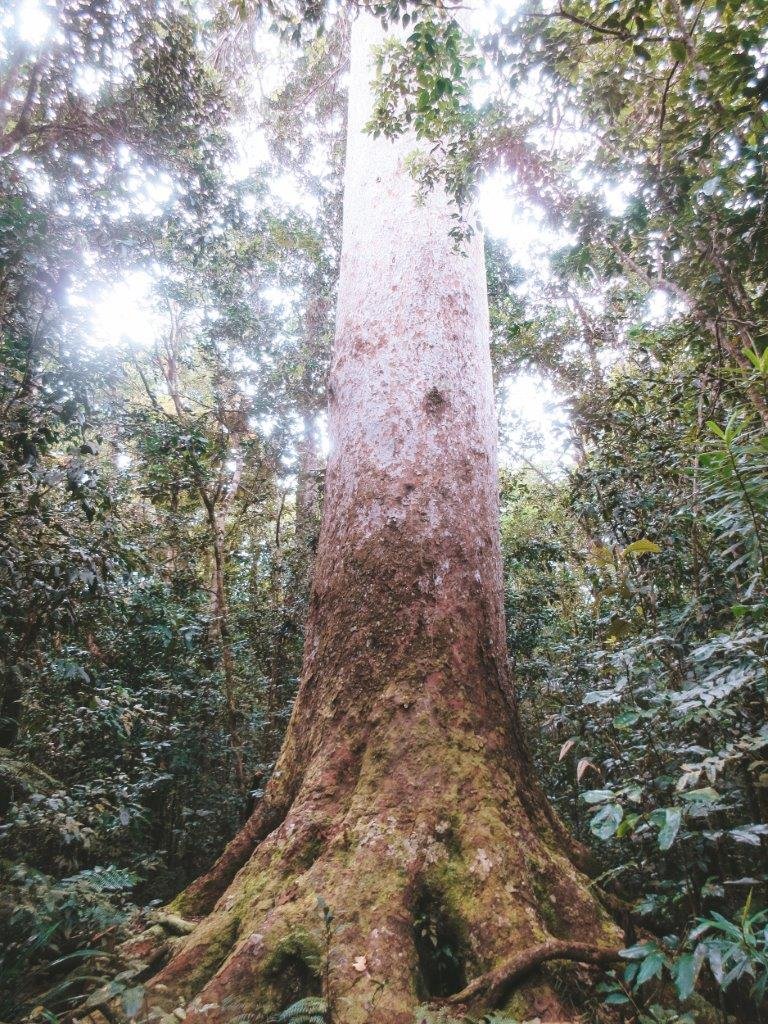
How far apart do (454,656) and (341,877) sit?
2.73 feet

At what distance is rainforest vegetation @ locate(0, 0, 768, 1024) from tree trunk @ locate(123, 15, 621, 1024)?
0.09ft

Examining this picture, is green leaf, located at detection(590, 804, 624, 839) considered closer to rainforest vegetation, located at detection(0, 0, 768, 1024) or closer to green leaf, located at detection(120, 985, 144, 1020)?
rainforest vegetation, located at detection(0, 0, 768, 1024)

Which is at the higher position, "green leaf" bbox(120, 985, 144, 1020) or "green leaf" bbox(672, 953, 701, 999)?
"green leaf" bbox(672, 953, 701, 999)

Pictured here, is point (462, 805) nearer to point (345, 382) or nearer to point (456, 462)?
point (456, 462)

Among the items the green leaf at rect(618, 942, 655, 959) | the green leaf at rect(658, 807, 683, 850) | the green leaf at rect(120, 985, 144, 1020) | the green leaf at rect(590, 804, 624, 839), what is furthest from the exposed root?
the green leaf at rect(120, 985, 144, 1020)

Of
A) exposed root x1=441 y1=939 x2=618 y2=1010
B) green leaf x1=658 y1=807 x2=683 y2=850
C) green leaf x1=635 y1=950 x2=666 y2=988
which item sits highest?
green leaf x1=658 y1=807 x2=683 y2=850

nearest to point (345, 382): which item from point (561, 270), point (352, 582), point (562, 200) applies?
point (352, 582)

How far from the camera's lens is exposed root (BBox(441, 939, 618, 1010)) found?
4.81 ft

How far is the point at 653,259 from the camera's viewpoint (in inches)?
118

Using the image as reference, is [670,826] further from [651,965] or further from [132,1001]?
[132,1001]

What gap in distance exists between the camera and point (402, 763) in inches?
77.2

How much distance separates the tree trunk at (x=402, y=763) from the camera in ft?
5.17

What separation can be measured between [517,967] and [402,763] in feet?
2.10

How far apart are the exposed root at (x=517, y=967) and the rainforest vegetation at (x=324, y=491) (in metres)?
0.02
